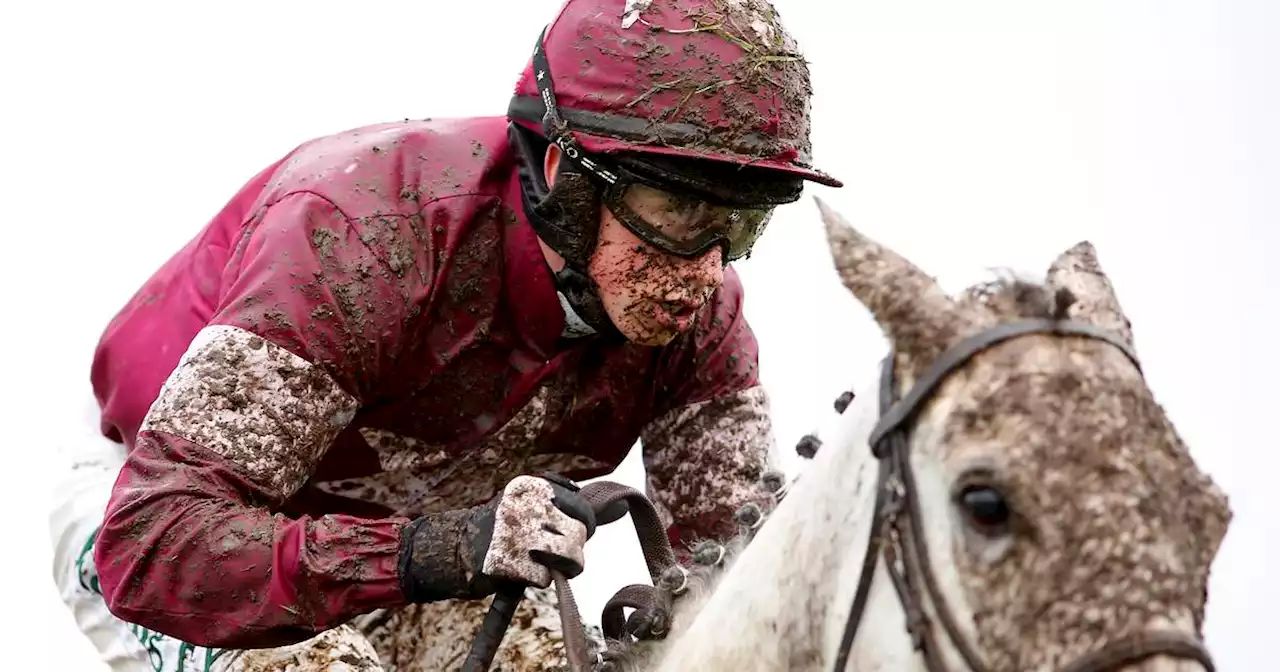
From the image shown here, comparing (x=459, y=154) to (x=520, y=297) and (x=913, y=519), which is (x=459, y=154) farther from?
(x=913, y=519)

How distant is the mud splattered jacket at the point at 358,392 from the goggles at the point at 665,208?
0.29m

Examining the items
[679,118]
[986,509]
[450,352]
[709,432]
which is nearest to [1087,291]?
[986,509]

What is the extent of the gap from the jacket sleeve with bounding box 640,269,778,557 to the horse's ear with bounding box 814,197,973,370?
1.64 metres

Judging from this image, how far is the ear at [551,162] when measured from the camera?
10.1 ft

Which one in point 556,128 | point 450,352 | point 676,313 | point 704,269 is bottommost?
point 450,352

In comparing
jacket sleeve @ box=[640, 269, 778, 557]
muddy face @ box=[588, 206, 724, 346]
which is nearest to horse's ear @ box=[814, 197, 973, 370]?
muddy face @ box=[588, 206, 724, 346]

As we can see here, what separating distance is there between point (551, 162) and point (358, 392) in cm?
59

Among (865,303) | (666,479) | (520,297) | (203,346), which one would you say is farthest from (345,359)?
(865,303)

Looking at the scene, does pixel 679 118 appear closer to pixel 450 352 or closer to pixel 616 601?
pixel 450 352

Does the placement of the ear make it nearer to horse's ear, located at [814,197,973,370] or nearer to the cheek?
the cheek

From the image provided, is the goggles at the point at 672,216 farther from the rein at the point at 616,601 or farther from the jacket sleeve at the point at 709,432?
the jacket sleeve at the point at 709,432

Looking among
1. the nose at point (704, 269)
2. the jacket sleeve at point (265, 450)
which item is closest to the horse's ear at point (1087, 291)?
the nose at point (704, 269)

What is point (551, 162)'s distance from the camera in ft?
10.2

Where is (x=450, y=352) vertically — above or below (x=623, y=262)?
below
